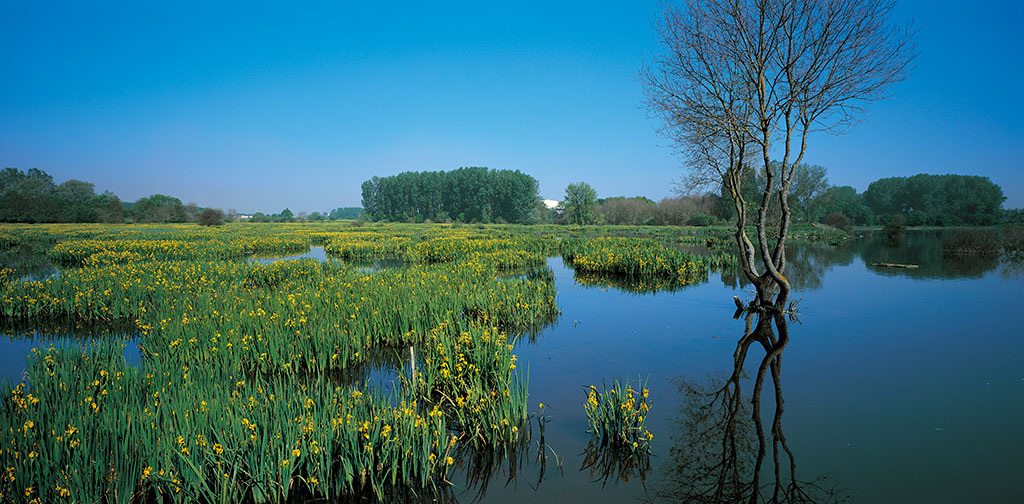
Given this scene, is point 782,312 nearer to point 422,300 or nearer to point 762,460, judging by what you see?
point 762,460

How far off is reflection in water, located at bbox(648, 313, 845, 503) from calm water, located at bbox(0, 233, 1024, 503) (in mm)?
24

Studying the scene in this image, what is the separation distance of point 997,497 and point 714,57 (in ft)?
39.1

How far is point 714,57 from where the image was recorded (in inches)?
507

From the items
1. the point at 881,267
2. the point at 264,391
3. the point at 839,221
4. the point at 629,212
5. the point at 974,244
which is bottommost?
the point at 264,391

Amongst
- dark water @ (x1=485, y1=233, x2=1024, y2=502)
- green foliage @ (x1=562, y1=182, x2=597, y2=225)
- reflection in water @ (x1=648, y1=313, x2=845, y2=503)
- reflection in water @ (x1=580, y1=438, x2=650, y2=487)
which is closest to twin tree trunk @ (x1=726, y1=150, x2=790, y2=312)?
dark water @ (x1=485, y1=233, x2=1024, y2=502)

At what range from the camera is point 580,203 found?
93.1 meters

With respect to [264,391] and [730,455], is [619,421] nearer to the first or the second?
[730,455]

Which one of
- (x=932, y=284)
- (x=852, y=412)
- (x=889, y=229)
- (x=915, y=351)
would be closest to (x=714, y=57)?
(x=915, y=351)

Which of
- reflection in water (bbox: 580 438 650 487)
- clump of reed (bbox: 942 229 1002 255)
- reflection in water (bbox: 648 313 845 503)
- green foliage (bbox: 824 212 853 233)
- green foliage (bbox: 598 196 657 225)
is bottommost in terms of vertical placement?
reflection in water (bbox: 580 438 650 487)

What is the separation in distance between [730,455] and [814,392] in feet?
9.41

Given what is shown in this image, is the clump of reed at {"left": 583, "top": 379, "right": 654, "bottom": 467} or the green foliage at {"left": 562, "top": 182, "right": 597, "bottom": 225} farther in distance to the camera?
the green foliage at {"left": 562, "top": 182, "right": 597, "bottom": 225}

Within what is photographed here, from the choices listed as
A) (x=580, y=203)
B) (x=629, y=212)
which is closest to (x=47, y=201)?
(x=580, y=203)

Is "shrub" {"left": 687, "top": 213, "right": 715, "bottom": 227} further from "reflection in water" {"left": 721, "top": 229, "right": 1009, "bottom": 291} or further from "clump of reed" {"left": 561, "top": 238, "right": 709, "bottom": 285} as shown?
"clump of reed" {"left": 561, "top": 238, "right": 709, "bottom": 285}

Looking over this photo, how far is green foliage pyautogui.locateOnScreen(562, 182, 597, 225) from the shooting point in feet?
302
